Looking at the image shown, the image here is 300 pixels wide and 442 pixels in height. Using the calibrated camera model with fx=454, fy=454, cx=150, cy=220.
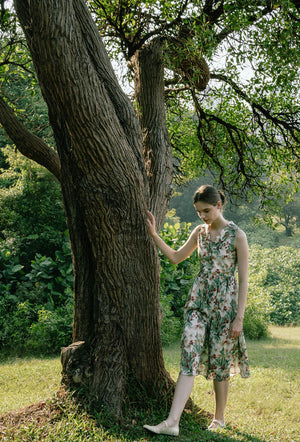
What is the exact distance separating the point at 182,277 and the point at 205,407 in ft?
19.3

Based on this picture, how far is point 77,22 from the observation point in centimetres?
361

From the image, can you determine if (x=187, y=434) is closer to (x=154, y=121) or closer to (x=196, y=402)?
(x=196, y=402)

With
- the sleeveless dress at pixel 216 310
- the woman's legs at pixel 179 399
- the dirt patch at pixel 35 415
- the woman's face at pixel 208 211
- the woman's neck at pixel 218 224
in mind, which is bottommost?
the dirt patch at pixel 35 415

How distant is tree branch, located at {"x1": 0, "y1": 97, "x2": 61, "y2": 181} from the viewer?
469 cm

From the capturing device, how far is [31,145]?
15.7 feet

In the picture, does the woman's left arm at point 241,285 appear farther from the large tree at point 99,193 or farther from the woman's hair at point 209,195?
the large tree at point 99,193

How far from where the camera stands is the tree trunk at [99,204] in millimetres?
3525

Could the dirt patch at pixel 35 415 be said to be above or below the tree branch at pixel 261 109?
below

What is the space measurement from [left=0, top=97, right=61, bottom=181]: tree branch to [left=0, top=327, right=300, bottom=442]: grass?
7.33 ft

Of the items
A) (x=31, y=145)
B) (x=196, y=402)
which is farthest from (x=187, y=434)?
(x=31, y=145)

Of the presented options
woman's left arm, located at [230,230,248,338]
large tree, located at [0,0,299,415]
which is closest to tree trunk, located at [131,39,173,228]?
large tree, located at [0,0,299,415]

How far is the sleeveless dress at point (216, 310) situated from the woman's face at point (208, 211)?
14 centimetres

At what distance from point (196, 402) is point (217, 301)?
1.67 meters

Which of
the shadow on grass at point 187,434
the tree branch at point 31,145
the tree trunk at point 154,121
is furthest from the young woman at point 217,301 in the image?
the tree branch at point 31,145
